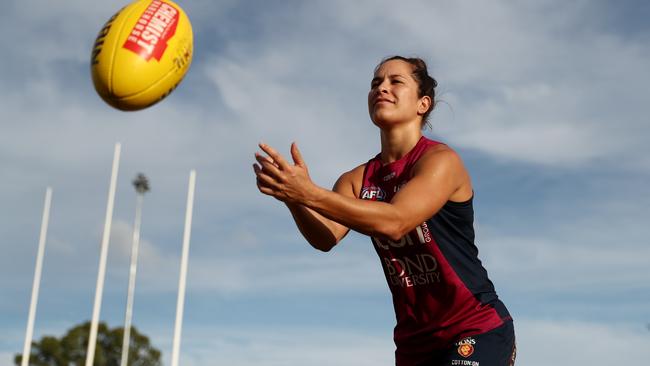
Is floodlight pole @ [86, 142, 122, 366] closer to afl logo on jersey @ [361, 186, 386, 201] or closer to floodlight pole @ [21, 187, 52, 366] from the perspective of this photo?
floodlight pole @ [21, 187, 52, 366]

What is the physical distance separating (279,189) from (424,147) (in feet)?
5.55

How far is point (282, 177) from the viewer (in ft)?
12.7

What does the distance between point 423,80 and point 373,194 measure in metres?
1.01

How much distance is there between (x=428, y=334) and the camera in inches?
194

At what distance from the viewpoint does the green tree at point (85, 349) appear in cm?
5578

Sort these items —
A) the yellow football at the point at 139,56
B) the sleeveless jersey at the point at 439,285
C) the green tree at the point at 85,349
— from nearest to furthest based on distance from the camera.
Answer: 1. the sleeveless jersey at the point at 439,285
2. the yellow football at the point at 139,56
3. the green tree at the point at 85,349

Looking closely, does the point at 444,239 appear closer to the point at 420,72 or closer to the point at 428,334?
the point at 428,334

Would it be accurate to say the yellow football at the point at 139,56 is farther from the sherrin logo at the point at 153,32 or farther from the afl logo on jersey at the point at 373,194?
the afl logo on jersey at the point at 373,194

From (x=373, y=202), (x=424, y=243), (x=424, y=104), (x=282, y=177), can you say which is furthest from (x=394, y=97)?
(x=282, y=177)

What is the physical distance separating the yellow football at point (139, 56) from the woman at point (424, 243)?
5.22ft

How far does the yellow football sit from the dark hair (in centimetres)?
163

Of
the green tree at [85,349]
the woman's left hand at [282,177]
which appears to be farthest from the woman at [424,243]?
the green tree at [85,349]

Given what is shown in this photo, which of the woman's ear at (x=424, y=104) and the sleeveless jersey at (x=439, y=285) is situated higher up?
the woman's ear at (x=424, y=104)

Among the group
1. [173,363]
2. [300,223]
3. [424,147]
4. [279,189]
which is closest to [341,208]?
[279,189]
